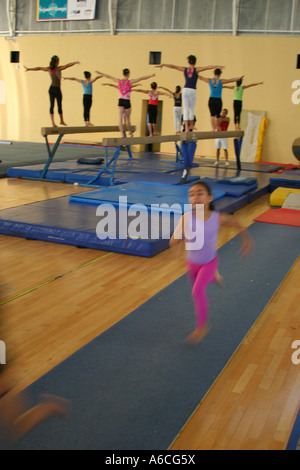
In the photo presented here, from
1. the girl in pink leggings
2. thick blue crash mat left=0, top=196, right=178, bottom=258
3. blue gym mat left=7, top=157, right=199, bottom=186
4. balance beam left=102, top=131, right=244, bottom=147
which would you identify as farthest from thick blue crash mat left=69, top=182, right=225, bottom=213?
the girl in pink leggings

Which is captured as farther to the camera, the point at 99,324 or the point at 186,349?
the point at 99,324

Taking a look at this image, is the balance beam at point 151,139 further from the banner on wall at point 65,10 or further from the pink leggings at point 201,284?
the banner on wall at point 65,10

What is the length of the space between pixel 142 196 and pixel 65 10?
1244 centimetres

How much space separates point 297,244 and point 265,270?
3.92 feet

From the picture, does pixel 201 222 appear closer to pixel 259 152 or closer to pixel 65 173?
pixel 65 173

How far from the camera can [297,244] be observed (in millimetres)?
5941

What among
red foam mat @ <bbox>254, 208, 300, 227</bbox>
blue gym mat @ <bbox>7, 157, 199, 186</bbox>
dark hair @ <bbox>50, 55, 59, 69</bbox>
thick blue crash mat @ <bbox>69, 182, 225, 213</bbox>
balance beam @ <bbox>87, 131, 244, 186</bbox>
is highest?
dark hair @ <bbox>50, 55, 59, 69</bbox>

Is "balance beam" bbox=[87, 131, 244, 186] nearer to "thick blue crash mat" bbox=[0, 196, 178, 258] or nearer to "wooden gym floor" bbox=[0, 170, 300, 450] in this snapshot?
"thick blue crash mat" bbox=[0, 196, 178, 258]

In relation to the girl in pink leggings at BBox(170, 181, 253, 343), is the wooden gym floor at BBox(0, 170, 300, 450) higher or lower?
lower

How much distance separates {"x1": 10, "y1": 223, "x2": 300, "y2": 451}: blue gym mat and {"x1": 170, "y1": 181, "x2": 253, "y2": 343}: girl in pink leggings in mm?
236

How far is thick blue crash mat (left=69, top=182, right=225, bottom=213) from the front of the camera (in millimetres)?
6879

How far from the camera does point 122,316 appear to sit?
3732 millimetres

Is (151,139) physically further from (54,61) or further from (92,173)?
(54,61)
